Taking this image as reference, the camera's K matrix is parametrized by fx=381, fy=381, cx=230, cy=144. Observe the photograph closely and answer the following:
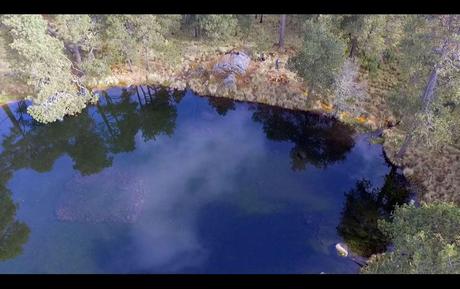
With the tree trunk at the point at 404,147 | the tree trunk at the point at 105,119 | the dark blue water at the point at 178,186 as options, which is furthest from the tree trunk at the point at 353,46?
the tree trunk at the point at 105,119

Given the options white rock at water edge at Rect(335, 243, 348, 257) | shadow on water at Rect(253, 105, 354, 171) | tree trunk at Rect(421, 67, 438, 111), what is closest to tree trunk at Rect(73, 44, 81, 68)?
shadow on water at Rect(253, 105, 354, 171)

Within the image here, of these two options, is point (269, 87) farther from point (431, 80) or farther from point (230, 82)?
point (431, 80)

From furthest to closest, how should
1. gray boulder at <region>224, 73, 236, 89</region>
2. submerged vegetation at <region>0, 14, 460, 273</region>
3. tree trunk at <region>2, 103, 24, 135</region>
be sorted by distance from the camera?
gray boulder at <region>224, 73, 236, 89</region>
tree trunk at <region>2, 103, 24, 135</region>
submerged vegetation at <region>0, 14, 460, 273</region>

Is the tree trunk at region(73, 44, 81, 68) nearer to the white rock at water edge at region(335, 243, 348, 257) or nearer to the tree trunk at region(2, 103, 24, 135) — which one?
the tree trunk at region(2, 103, 24, 135)

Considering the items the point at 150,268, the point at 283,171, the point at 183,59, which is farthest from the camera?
the point at 183,59
